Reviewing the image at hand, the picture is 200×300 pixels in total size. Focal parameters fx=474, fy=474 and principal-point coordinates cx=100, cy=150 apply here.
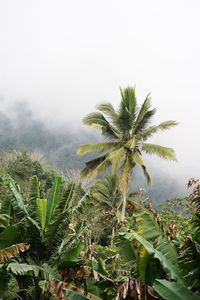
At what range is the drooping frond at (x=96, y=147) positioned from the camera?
2228 centimetres

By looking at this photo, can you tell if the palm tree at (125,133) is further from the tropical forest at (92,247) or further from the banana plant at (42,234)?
the banana plant at (42,234)

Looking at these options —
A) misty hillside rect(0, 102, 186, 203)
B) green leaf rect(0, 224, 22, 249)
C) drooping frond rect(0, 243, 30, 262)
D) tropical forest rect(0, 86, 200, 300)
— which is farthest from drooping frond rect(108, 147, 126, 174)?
misty hillside rect(0, 102, 186, 203)

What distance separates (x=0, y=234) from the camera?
36.5 ft

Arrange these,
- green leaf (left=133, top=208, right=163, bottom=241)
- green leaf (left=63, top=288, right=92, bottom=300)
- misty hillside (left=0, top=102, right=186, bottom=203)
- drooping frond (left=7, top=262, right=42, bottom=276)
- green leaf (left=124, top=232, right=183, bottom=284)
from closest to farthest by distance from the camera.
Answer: green leaf (left=124, top=232, right=183, bottom=284) → green leaf (left=63, top=288, right=92, bottom=300) → green leaf (left=133, top=208, right=163, bottom=241) → drooping frond (left=7, top=262, right=42, bottom=276) → misty hillside (left=0, top=102, right=186, bottom=203)

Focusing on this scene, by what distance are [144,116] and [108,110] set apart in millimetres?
1834

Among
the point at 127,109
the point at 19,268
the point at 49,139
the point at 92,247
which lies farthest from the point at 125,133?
the point at 49,139

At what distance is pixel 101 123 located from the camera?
22859 millimetres

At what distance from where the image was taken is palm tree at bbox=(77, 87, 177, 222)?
21.4 m

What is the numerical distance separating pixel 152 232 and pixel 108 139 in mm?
13937

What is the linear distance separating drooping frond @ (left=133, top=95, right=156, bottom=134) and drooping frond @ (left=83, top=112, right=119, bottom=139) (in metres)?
1.03

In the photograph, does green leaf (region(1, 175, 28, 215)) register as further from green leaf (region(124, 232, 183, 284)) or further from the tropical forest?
green leaf (region(124, 232, 183, 284))

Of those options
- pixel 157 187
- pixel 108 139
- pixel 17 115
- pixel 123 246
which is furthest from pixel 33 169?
pixel 17 115

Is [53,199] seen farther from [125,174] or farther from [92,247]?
[125,174]

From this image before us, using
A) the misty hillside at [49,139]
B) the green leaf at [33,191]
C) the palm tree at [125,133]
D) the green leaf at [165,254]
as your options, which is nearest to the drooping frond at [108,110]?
the palm tree at [125,133]
